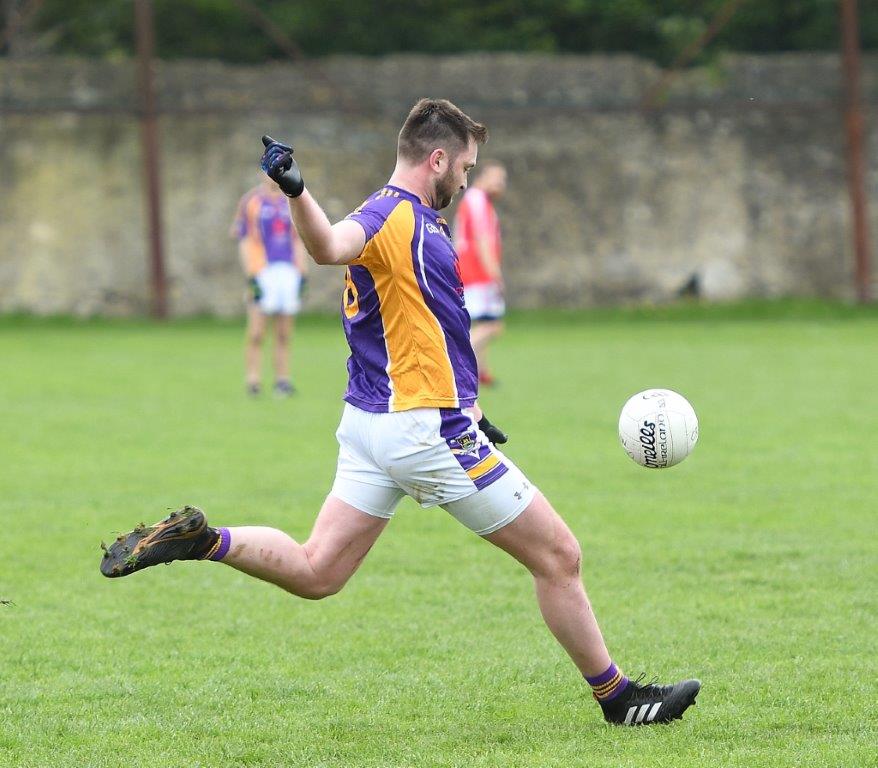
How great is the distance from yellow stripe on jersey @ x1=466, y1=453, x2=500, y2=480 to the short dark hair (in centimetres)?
95

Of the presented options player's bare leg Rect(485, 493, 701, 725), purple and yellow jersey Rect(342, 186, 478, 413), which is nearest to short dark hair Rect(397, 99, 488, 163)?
purple and yellow jersey Rect(342, 186, 478, 413)

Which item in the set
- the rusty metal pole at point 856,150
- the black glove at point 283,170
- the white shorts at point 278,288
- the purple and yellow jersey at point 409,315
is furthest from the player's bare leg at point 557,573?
the rusty metal pole at point 856,150

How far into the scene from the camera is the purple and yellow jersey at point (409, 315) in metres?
4.52

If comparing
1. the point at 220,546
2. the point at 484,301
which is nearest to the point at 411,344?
the point at 220,546

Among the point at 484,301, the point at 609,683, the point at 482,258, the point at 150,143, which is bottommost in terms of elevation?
the point at 609,683

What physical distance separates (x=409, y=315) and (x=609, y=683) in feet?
4.32

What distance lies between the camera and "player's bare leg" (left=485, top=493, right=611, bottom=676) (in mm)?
4613

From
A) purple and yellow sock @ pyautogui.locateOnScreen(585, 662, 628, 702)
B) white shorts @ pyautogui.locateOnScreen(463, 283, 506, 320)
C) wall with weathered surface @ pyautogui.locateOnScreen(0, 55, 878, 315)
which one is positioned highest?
wall with weathered surface @ pyautogui.locateOnScreen(0, 55, 878, 315)

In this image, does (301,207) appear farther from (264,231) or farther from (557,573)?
(264,231)

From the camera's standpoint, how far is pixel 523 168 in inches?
895

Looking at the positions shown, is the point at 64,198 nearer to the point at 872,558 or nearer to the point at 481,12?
the point at 481,12

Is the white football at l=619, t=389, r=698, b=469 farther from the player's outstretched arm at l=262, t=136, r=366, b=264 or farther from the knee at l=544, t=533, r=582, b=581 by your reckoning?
the player's outstretched arm at l=262, t=136, r=366, b=264

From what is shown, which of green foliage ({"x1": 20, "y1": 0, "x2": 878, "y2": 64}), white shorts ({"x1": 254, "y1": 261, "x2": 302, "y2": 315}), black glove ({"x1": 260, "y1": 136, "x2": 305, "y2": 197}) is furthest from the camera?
green foliage ({"x1": 20, "y1": 0, "x2": 878, "y2": 64})

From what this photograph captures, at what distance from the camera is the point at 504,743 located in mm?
4590
